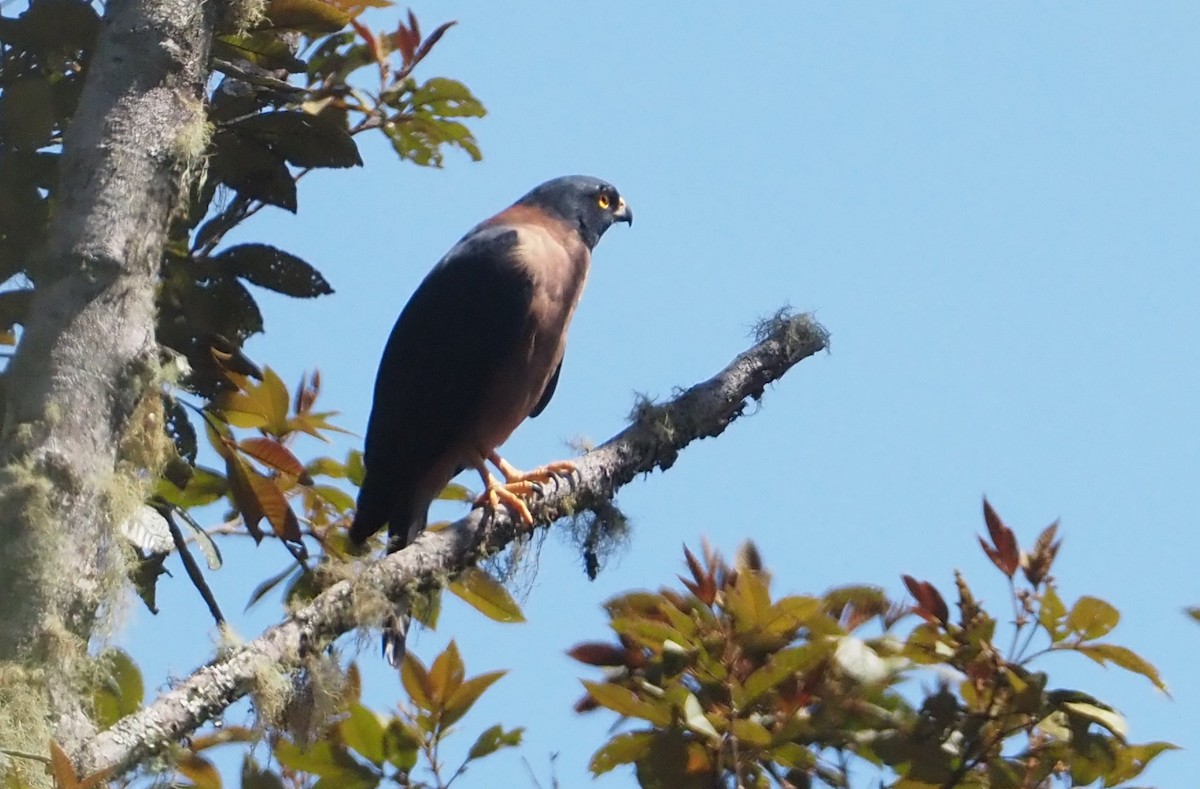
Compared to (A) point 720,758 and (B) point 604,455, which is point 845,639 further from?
(B) point 604,455

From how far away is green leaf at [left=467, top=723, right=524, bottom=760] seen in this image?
255 centimetres

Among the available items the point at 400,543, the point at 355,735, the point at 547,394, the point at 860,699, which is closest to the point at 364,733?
the point at 355,735

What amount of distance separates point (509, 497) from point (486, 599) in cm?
42

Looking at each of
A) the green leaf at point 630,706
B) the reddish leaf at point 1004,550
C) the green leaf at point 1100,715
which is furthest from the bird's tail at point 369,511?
the green leaf at point 1100,715

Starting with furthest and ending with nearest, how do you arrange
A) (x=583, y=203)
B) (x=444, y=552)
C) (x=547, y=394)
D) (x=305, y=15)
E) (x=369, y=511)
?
(x=583, y=203), (x=547, y=394), (x=369, y=511), (x=305, y=15), (x=444, y=552)

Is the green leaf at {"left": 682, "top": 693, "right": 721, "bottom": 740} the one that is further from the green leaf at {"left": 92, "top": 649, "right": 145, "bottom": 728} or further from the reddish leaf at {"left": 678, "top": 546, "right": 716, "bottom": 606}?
the green leaf at {"left": 92, "top": 649, "right": 145, "bottom": 728}

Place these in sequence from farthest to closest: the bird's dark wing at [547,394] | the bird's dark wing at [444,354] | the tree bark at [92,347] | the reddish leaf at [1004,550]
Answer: the bird's dark wing at [547,394] → the bird's dark wing at [444,354] → the reddish leaf at [1004,550] → the tree bark at [92,347]

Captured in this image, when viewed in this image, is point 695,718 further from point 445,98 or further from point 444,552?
point 445,98

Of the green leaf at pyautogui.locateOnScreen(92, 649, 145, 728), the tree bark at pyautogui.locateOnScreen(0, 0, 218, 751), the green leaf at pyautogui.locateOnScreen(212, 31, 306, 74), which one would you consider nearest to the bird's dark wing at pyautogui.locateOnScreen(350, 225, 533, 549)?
the green leaf at pyautogui.locateOnScreen(212, 31, 306, 74)

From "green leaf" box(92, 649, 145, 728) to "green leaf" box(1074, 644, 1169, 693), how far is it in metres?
1.74

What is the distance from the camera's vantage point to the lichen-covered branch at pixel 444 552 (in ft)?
7.00

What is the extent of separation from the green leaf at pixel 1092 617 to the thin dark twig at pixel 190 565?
5.35 ft

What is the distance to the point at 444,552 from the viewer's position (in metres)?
2.87

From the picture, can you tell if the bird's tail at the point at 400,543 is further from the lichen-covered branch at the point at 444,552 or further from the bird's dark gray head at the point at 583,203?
the bird's dark gray head at the point at 583,203
